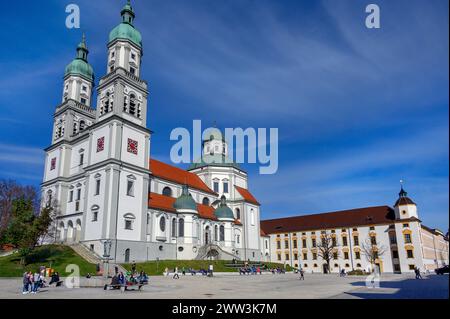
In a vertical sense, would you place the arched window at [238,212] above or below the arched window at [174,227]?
above

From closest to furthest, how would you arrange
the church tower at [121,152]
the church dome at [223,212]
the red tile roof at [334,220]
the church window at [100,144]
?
the church tower at [121,152] → the church window at [100,144] → the church dome at [223,212] → the red tile roof at [334,220]

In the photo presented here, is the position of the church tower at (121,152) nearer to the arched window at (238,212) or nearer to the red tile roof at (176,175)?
the red tile roof at (176,175)

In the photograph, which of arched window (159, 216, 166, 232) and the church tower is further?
arched window (159, 216, 166, 232)

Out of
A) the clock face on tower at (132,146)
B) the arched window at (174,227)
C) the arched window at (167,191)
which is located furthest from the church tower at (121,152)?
the arched window at (167,191)

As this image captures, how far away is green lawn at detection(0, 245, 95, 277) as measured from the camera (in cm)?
3219

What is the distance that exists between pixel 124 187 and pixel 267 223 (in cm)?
5322

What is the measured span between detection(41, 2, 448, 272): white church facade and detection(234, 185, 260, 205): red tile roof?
33 centimetres

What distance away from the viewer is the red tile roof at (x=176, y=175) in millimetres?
56453

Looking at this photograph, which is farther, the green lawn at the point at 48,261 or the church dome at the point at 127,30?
the church dome at the point at 127,30

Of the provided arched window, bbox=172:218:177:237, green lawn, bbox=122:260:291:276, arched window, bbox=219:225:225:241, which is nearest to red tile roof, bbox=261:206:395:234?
arched window, bbox=219:225:225:241

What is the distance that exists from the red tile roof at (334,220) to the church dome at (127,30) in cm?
5323

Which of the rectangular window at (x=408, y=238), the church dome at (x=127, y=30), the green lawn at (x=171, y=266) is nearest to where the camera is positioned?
the green lawn at (x=171, y=266)

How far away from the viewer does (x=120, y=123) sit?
45000 mm

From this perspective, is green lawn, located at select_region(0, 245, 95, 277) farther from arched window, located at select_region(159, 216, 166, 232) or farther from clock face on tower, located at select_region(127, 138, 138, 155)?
clock face on tower, located at select_region(127, 138, 138, 155)
